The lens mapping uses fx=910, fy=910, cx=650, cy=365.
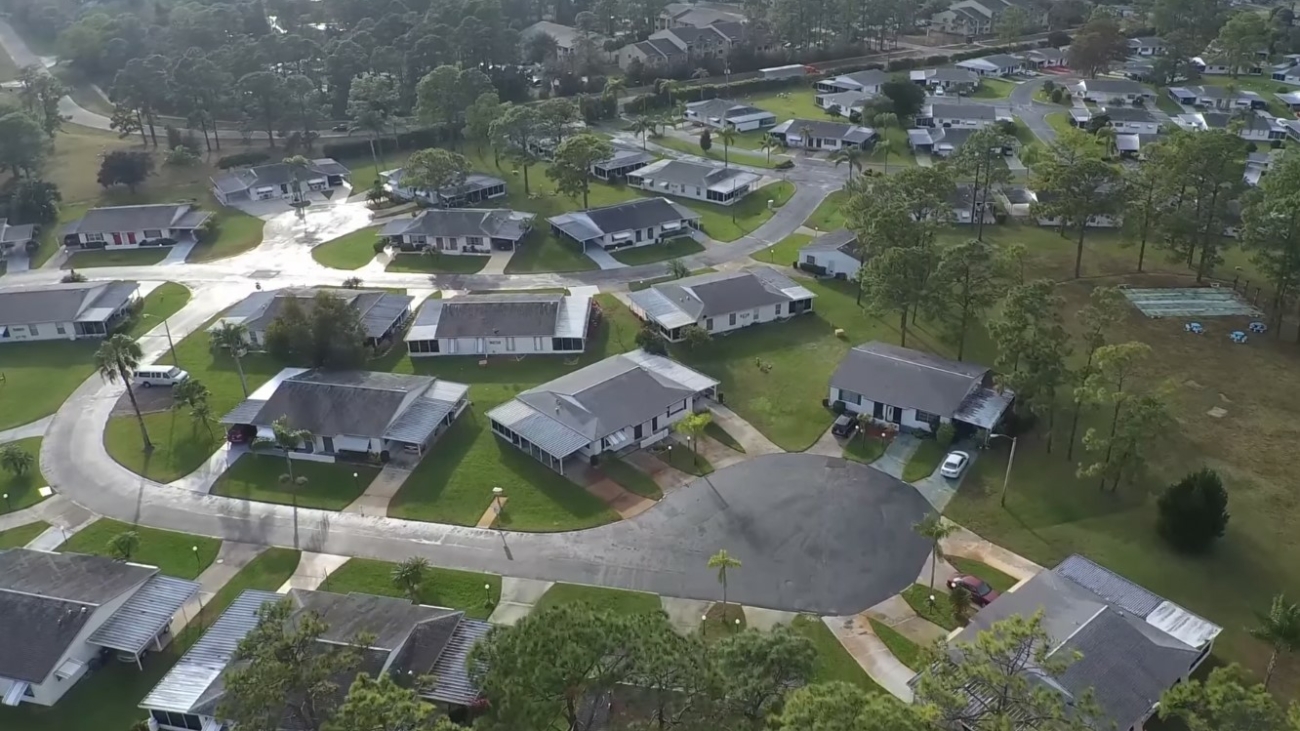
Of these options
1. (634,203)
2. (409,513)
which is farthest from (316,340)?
(634,203)

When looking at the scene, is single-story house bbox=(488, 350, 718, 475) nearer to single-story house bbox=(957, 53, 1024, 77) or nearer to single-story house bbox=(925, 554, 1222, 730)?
single-story house bbox=(925, 554, 1222, 730)

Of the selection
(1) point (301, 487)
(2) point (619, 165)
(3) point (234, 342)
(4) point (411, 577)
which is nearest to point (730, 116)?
(2) point (619, 165)

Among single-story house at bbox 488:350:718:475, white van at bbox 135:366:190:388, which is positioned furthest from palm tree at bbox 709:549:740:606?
white van at bbox 135:366:190:388

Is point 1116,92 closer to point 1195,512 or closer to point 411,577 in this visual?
point 1195,512

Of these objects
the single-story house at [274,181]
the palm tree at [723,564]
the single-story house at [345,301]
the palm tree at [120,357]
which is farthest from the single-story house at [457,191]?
the palm tree at [723,564]

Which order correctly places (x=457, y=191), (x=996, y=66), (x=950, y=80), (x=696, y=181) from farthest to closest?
(x=996, y=66) < (x=950, y=80) < (x=696, y=181) < (x=457, y=191)

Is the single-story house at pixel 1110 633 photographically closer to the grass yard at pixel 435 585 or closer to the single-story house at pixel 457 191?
the grass yard at pixel 435 585
